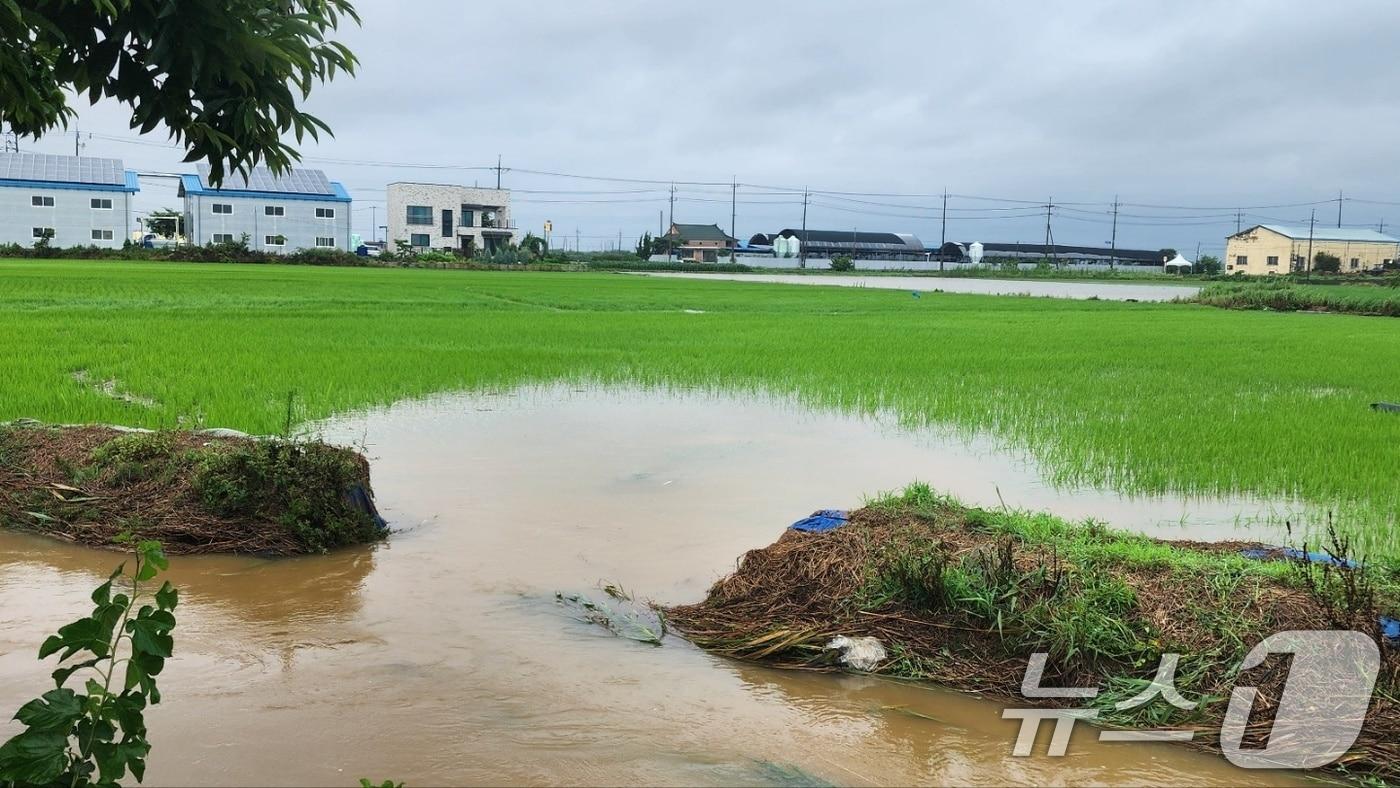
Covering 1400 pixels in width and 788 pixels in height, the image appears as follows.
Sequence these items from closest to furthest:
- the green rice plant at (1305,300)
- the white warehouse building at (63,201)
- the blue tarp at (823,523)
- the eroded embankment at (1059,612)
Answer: the eroded embankment at (1059,612), the blue tarp at (823,523), the green rice plant at (1305,300), the white warehouse building at (63,201)

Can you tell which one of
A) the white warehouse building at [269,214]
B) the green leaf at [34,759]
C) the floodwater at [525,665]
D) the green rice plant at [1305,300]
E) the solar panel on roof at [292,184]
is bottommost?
the floodwater at [525,665]

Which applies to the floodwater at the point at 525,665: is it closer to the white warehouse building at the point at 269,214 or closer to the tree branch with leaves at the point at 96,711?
the tree branch with leaves at the point at 96,711

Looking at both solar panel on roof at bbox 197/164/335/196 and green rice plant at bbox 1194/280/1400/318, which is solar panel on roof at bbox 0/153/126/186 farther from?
green rice plant at bbox 1194/280/1400/318

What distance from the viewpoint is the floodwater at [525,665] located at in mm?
2984

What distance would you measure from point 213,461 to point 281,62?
335 cm

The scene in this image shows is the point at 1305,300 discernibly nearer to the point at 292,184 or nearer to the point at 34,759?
the point at 34,759

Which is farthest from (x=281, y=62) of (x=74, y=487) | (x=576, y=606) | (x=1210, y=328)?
(x=1210, y=328)

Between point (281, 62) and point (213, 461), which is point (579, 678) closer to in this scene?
point (281, 62)

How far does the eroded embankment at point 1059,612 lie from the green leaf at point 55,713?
2.38 m

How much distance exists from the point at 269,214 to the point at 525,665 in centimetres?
5907

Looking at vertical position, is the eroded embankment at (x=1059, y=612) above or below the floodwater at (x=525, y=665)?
above

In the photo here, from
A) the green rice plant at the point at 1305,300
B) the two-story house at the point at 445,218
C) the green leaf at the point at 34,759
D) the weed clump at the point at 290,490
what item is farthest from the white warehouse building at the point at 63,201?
the green leaf at the point at 34,759

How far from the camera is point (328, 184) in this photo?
60.2m

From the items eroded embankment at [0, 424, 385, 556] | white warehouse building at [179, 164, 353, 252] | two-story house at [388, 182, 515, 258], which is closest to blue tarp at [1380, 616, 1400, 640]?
eroded embankment at [0, 424, 385, 556]
